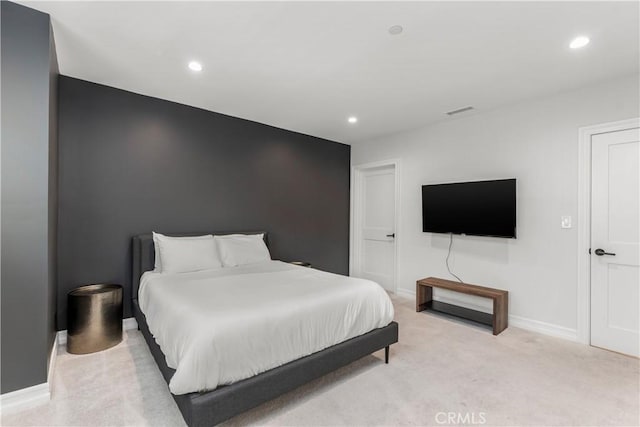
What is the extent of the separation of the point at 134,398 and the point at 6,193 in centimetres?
154

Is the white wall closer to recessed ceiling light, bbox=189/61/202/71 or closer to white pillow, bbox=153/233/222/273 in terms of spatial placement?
white pillow, bbox=153/233/222/273

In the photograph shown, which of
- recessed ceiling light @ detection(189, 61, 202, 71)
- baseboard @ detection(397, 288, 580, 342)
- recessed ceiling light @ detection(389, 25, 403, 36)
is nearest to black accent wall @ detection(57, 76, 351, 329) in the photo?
recessed ceiling light @ detection(189, 61, 202, 71)

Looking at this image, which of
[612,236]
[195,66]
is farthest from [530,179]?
[195,66]

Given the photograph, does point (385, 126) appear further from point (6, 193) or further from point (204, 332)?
point (6, 193)

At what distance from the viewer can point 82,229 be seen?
3.00 metres

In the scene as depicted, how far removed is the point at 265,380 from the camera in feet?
5.87

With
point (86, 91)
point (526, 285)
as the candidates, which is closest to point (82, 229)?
point (86, 91)

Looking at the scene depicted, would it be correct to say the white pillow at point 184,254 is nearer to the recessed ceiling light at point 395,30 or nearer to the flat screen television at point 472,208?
the recessed ceiling light at point 395,30

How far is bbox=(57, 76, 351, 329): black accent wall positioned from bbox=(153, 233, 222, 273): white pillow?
15.6 inches

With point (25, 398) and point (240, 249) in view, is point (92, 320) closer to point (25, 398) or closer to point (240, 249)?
point (25, 398)

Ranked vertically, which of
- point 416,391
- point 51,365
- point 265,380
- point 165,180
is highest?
point 165,180

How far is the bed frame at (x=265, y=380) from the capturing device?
1569 mm

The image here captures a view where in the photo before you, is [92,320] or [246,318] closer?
[246,318]

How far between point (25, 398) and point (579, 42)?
4538mm
